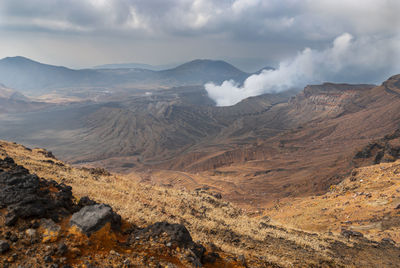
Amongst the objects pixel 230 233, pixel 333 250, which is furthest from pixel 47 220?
pixel 333 250

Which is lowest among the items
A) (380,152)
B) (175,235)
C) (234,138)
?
(234,138)

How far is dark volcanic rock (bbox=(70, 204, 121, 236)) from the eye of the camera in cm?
640

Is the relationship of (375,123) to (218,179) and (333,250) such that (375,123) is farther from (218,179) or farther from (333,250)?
(333,250)

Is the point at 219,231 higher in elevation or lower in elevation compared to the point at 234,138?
higher

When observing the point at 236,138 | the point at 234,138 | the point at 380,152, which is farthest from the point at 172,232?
the point at 234,138

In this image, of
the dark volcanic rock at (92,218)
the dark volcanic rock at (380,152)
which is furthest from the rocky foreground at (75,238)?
the dark volcanic rock at (380,152)

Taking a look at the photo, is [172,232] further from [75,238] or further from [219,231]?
[219,231]

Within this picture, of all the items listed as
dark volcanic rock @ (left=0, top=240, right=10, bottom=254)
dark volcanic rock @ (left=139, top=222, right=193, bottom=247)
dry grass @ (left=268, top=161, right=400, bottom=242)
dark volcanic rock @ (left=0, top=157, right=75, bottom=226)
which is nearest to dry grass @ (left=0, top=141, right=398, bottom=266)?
dark volcanic rock @ (left=139, top=222, right=193, bottom=247)

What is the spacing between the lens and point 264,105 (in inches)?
7062

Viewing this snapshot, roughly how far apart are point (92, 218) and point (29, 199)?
1654 mm

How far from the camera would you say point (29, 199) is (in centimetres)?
672

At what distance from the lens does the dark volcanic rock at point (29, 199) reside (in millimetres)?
6391

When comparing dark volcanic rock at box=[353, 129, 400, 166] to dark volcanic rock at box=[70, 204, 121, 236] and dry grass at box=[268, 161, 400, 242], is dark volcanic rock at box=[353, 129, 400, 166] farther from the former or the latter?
dark volcanic rock at box=[70, 204, 121, 236]

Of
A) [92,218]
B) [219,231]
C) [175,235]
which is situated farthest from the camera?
[219,231]
